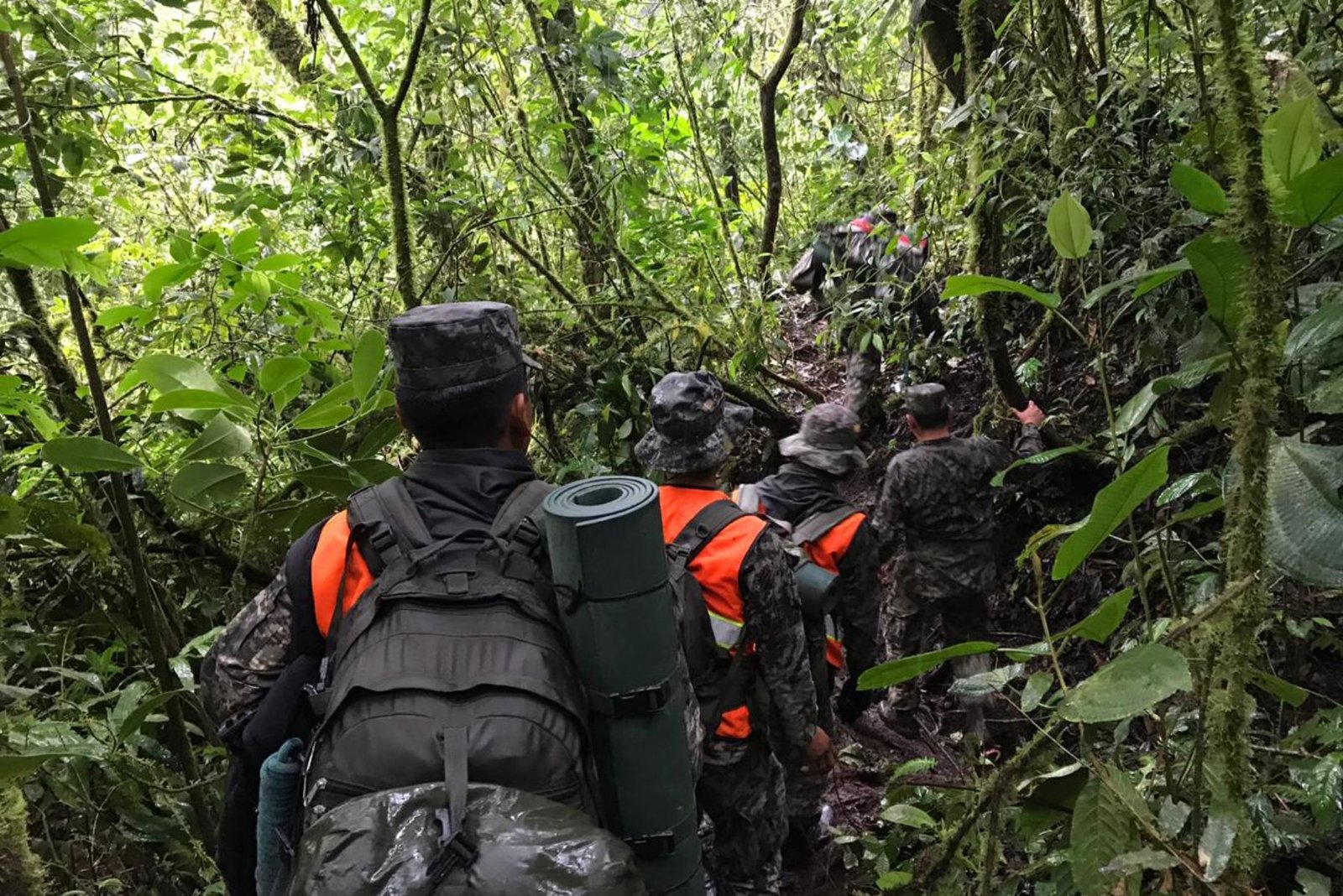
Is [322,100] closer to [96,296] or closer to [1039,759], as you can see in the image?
[96,296]

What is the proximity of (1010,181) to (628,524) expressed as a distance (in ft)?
12.9

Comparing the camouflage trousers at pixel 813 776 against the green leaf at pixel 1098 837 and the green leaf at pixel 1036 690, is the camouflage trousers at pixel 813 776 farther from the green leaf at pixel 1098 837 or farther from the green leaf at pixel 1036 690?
the green leaf at pixel 1098 837

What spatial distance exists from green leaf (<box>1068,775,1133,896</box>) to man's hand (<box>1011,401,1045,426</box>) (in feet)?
14.1

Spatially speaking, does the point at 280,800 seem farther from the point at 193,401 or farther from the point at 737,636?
the point at 737,636

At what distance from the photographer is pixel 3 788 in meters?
1.91

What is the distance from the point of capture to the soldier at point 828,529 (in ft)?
14.0

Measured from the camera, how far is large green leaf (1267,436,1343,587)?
1.07m

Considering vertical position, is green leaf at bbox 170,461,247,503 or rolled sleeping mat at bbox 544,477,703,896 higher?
green leaf at bbox 170,461,247,503

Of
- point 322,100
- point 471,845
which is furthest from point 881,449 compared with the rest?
A: point 471,845

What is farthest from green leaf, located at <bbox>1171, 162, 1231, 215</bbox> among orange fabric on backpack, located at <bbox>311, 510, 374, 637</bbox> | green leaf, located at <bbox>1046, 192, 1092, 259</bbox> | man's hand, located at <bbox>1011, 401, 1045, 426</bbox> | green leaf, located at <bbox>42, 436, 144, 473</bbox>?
man's hand, located at <bbox>1011, 401, 1045, 426</bbox>

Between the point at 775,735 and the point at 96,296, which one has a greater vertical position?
the point at 96,296

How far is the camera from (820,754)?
3553 mm

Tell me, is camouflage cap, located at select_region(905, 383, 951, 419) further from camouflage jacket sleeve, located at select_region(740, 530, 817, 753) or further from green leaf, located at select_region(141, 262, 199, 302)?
green leaf, located at select_region(141, 262, 199, 302)

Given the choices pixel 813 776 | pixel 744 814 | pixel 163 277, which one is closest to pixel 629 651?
pixel 163 277
